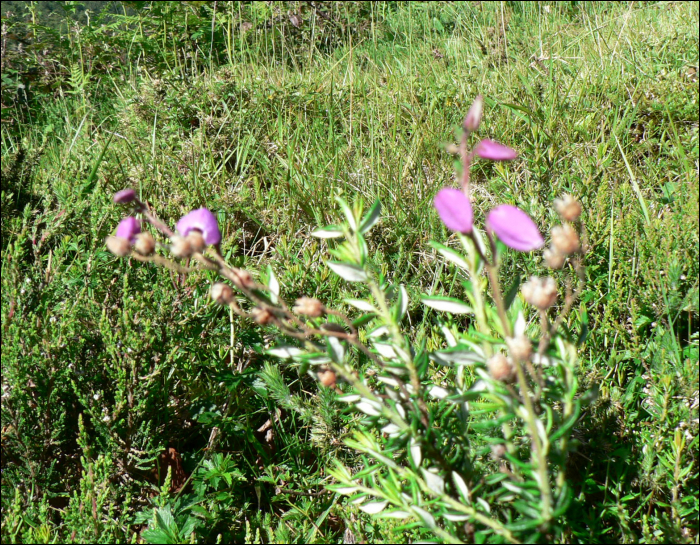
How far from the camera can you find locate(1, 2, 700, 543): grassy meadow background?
1.50m

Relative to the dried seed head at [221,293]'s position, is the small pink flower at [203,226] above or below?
above

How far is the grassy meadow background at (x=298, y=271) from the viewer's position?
1.50 m

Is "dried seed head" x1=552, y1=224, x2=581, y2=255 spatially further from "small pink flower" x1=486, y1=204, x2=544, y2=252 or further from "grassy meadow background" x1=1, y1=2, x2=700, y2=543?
"grassy meadow background" x1=1, y1=2, x2=700, y2=543

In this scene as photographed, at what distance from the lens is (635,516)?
1489 mm

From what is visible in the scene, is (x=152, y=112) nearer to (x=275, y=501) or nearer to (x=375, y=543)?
(x=275, y=501)

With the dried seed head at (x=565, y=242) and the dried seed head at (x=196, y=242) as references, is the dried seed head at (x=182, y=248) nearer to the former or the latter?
the dried seed head at (x=196, y=242)

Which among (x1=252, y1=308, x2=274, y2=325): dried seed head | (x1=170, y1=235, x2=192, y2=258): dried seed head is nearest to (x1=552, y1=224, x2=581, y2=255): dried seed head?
(x1=252, y1=308, x2=274, y2=325): dried seed head

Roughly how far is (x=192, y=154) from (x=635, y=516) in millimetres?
2402

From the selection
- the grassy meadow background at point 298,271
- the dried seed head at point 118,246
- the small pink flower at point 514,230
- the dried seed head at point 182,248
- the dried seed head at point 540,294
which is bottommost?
the grassy meadow background at point 298,271

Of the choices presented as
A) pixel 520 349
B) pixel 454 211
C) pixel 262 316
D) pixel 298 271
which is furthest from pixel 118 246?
pixel 298 271

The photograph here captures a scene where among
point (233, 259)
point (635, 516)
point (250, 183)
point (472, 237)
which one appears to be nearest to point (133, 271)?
point (233, 259)

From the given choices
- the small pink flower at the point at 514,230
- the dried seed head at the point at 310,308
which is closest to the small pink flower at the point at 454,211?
the small pink flower at the point at 514,230

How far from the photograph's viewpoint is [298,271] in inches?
78.2

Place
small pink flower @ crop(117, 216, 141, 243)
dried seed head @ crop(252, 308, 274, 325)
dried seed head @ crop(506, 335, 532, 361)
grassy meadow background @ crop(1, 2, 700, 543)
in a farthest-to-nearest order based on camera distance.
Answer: grassy meadow background @ crop(1, 2, 700, 543)
small pink flower @ crop(117, 216, 141, 243)
dried seed head @ crop(252, 308, 274, 325)
dried seed head @ crop(506, 335, 532, 361)
